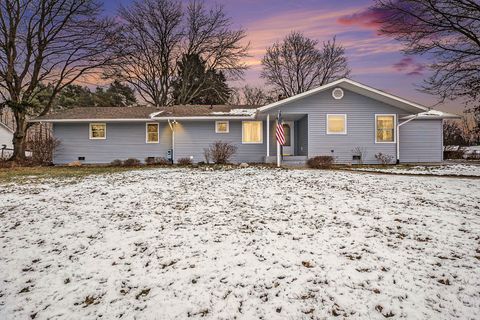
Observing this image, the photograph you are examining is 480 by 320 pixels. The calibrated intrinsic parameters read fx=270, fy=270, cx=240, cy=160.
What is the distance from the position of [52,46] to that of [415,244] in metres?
24.4

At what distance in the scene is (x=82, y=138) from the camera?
1780 centimetres

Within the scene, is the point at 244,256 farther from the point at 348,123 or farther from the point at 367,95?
the point at 367,95

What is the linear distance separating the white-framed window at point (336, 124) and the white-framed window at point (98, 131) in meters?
14.2

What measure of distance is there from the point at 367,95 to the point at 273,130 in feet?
18.9

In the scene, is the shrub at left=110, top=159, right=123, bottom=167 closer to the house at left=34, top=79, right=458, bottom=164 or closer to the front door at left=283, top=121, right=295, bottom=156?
the house at left=34, top=79, right=458, bottom=164

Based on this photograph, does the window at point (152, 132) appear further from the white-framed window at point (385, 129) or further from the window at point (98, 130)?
the white-framed window at point (385, 129)

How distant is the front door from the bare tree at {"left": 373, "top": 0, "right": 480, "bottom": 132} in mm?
7228

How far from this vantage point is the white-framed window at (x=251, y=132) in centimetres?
1723

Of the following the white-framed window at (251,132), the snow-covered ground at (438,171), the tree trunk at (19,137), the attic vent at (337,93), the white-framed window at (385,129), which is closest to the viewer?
the snow-covered ground at (438,171)

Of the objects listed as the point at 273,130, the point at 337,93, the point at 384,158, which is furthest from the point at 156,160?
the point at 384,158

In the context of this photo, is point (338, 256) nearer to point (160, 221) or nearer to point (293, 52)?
point (160, 221)

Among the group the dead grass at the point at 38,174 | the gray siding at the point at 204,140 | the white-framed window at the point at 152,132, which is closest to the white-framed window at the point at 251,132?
the gray siding at the point at 204,140

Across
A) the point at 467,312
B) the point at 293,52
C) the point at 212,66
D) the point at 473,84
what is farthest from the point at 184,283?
the point at 293,52

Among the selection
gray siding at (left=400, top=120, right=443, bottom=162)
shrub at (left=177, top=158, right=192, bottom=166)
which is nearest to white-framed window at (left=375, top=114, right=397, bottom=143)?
gray siding at (left=400, top=120, right=443, bottom=162)
